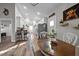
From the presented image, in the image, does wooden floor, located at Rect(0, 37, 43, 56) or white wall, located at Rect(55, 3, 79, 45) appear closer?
white wall, located at Rect(55, 3, 79, 45)

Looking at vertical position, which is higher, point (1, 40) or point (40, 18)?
point (40, 18)

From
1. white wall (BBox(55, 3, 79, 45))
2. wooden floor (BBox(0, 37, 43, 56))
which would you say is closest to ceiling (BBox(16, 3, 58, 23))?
white wall (BBox(55, 3, 79, 45))

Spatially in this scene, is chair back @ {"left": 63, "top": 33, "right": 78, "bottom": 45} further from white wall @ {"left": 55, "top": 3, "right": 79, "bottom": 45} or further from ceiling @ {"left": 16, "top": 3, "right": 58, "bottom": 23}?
ceiling @ {"left": 16, "top": 3, "right": 58, "bottom": 23}

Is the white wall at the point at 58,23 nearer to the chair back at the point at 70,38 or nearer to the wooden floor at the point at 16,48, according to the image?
the chair back at the point at 70,38

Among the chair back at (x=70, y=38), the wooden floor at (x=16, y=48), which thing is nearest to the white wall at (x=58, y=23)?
the chair back at (x=70, y=38)

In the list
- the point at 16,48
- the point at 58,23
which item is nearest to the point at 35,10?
the point at 58,23

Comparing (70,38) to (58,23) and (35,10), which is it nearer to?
(58,23)

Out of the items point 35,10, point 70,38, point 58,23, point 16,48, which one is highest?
point 35,10

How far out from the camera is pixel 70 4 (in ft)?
8.06

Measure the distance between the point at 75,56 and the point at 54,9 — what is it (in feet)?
3.64

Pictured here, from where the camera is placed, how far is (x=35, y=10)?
8.88ft

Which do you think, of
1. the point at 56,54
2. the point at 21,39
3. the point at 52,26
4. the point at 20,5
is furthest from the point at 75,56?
the point at 20,5

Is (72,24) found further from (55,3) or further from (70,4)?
(55,3)

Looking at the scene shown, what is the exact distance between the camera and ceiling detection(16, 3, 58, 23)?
8.61 ft
